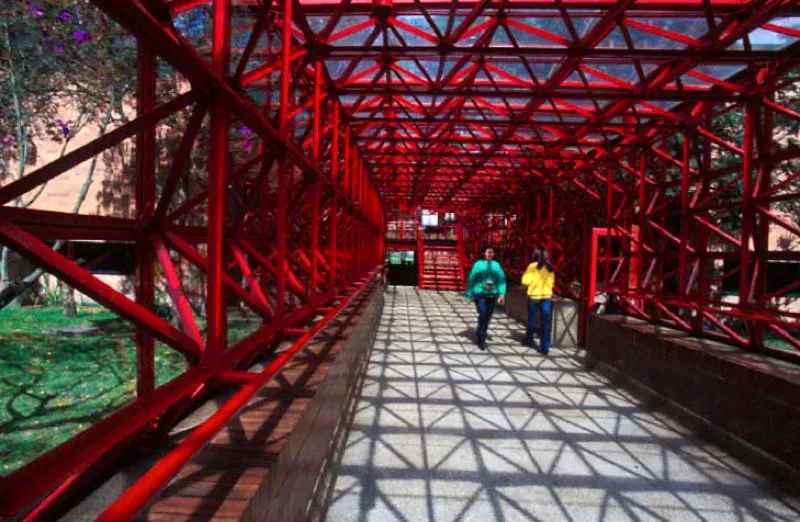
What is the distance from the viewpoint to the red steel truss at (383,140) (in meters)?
2.30

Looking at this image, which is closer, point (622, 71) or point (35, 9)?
point (622, 71)

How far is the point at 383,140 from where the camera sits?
1374 cm

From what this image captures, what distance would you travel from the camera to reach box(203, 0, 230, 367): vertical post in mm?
2885

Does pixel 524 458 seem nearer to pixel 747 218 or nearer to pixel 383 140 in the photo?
pixel 747 218

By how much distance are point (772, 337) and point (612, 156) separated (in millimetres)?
12533

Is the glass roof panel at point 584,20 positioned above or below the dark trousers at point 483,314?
above

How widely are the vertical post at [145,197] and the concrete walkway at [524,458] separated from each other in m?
1.99

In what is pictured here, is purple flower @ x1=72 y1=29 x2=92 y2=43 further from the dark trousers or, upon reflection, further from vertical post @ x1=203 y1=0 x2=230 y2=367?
the dark trousers

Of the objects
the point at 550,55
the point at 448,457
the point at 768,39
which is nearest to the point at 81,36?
the point at 550,55

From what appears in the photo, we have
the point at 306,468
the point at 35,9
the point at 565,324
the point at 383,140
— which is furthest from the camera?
the point at 383,140

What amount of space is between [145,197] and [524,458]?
4366mm

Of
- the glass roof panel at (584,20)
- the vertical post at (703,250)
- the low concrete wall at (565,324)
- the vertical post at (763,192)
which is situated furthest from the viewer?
the low concrete wall at (565,324)

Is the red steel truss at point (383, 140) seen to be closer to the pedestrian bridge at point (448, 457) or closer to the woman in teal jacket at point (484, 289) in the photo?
the pedestrian bridge at point (448, 457)

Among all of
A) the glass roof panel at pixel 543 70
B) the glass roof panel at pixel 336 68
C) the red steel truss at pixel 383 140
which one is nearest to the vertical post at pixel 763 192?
the red steel truss at pixel 383 140
